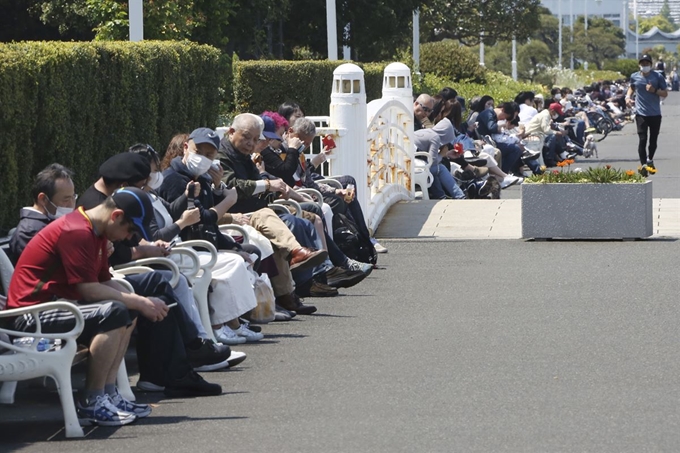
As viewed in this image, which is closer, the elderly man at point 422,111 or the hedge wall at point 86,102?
the hedge wall at point 86,102

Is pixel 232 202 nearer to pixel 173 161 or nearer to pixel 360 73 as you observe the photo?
pixel 173 161

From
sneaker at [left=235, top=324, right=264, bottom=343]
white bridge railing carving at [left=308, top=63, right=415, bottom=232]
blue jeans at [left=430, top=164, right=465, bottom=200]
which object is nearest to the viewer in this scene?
sneaker at [left=235, top=324, right=264, bottom=343]

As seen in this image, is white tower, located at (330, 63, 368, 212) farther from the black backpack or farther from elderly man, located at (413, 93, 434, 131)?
elderly man, located at (413, 93, 434, 131)

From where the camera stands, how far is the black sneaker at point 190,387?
7562 mm

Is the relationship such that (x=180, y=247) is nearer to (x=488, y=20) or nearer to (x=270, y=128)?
(x=270, y=128)

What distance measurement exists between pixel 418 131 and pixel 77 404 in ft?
36.6

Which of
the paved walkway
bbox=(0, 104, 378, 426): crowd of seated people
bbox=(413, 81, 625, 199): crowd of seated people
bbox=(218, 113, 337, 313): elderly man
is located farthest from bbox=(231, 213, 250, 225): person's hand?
bbox=(413, 81, 625, 199): crowd of seated people

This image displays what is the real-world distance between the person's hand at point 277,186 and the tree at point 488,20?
4629cm

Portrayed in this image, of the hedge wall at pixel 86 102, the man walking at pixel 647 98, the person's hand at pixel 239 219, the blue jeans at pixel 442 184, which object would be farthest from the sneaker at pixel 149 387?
the man walking at pixel 647 98

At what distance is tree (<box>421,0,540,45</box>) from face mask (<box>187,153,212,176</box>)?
157 feet

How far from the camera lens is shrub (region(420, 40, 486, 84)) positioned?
152 ft

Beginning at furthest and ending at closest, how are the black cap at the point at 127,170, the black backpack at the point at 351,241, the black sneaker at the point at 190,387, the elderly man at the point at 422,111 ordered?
the elderly man at the point at 422,111
the black backpack at the point at 351,241
the black cap at the point at 127,170
the black sneaker at the point at 190,387

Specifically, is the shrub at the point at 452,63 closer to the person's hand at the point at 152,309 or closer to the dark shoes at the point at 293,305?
the dark shoes at the point at 293,305

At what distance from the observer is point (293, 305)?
10406 mm
